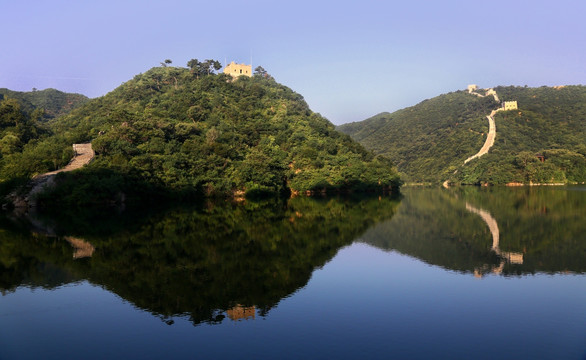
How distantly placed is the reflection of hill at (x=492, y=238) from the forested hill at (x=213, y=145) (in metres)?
24.7

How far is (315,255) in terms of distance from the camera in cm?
A: 1903

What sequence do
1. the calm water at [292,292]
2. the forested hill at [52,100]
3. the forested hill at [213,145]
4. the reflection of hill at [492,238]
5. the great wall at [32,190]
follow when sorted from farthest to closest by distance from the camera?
the forested hill at [52,100] < the forested hill at [213,145] < the great wall at [32,190] < the reflection of hill at [492,238] < the calm water at [292,292]

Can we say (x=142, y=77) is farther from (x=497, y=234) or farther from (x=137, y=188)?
(x=497, y=234)

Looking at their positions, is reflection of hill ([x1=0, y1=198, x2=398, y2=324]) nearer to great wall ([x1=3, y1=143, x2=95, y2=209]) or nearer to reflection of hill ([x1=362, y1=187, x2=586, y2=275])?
reflection of hill ([x1=362, y1=187, x2=586, y2=275])

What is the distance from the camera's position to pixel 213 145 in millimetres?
55500

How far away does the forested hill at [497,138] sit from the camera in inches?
3472

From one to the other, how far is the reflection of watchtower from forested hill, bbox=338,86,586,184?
86.9 metres

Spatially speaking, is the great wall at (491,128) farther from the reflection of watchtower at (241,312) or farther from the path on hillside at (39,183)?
the reflection of watchtower at (241,312)

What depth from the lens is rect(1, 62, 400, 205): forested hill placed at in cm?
4753

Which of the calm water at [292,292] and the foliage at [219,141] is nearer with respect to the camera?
the calm water at [292,292]

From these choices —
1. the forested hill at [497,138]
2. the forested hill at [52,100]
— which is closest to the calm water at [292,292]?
the forested hill at [497,138]

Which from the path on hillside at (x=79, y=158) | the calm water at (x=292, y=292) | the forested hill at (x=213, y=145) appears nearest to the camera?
the calm water at (x=292, y=292)

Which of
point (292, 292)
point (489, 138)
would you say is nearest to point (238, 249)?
point (292, 292)

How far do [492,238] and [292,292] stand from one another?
1353 centimetres
